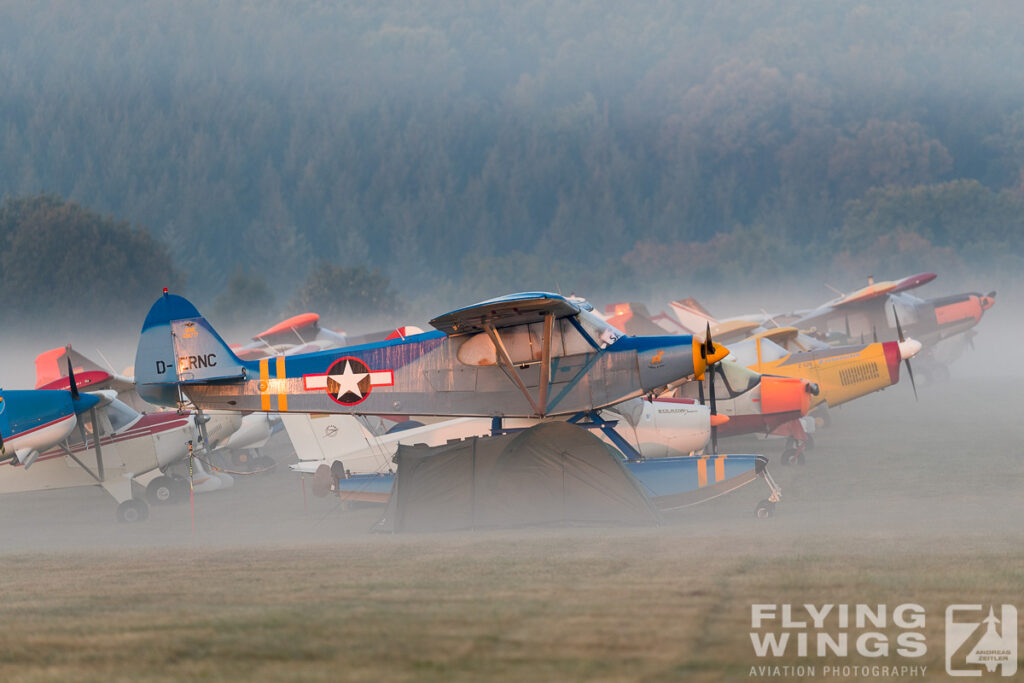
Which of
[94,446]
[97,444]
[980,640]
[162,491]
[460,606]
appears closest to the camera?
[980,640]

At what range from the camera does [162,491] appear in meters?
17.4

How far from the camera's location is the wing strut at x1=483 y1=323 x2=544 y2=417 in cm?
1330

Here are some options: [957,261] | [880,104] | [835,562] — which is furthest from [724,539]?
[880,104]

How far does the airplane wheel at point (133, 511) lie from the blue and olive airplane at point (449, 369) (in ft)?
7.94

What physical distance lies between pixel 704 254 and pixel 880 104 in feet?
139

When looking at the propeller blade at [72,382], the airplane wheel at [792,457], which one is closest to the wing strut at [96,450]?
the propeller blade at [72,382]

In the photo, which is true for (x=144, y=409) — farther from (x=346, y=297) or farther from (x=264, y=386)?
(x=346, y=297)

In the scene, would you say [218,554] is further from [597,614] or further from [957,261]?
[957,261]

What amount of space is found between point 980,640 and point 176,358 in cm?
1127

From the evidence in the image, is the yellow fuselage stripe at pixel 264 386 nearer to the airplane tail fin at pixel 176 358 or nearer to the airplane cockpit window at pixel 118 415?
the airplane tail fin at pixel 176 358

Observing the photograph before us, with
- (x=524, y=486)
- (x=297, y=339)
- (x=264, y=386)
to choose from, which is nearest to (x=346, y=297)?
(x=297, y=339)

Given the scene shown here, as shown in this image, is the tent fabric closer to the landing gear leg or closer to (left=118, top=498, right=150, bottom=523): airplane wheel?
(left=118, top=498, right=150, bottom=523): airplane wheel

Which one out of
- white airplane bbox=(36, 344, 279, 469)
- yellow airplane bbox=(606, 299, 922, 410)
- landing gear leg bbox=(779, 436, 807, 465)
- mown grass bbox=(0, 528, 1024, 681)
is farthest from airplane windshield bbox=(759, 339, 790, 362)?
mown grass bbox=(0, 528, 1024, 681)

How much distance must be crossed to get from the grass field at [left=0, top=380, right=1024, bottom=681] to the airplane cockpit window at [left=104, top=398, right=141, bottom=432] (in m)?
2.86
